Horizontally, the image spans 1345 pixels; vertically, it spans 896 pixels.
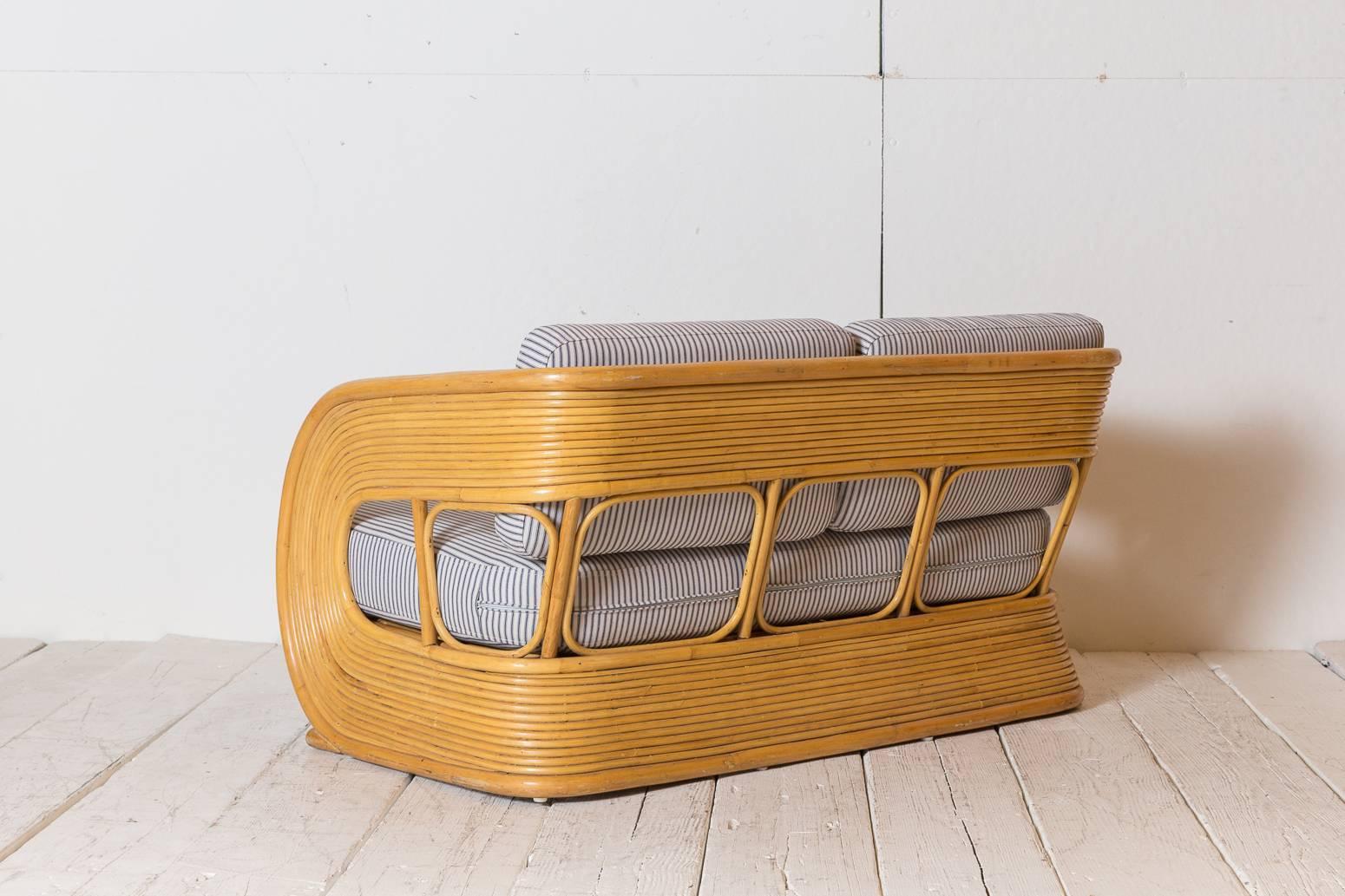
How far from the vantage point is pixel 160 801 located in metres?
2.35

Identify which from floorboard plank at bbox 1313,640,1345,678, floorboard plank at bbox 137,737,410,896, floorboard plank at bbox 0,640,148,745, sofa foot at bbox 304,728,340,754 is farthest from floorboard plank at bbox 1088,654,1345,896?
floorboard plank at bbox 0,640,148,745

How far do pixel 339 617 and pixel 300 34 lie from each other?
66.2 inches

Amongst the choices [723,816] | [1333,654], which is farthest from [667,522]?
[1333,654]

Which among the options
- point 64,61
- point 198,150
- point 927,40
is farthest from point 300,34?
point 927,40

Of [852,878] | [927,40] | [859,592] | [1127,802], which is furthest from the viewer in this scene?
[927,40]

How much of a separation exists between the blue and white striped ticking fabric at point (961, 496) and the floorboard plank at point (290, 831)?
3.27 ft

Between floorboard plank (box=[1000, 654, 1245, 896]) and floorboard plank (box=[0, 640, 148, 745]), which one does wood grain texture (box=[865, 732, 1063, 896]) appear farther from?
floorboard plank (box=[0, 640, 148, 745])

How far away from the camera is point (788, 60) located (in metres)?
3.37

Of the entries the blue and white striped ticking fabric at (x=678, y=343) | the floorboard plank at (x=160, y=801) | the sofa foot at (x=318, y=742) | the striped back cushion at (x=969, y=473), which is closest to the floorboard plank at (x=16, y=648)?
the floorboard plank at (x=160, y=801)

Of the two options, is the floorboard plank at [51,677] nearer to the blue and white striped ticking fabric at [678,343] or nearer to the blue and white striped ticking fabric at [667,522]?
the blue and white striped ticking fabric at [667,522]

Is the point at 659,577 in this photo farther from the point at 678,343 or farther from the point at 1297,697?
the point at 1297,697

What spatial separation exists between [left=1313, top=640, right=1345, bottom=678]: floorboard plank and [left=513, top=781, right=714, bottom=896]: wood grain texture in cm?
181

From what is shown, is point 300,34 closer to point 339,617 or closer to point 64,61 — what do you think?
point 64,61

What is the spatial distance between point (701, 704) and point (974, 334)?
881 millimetres
